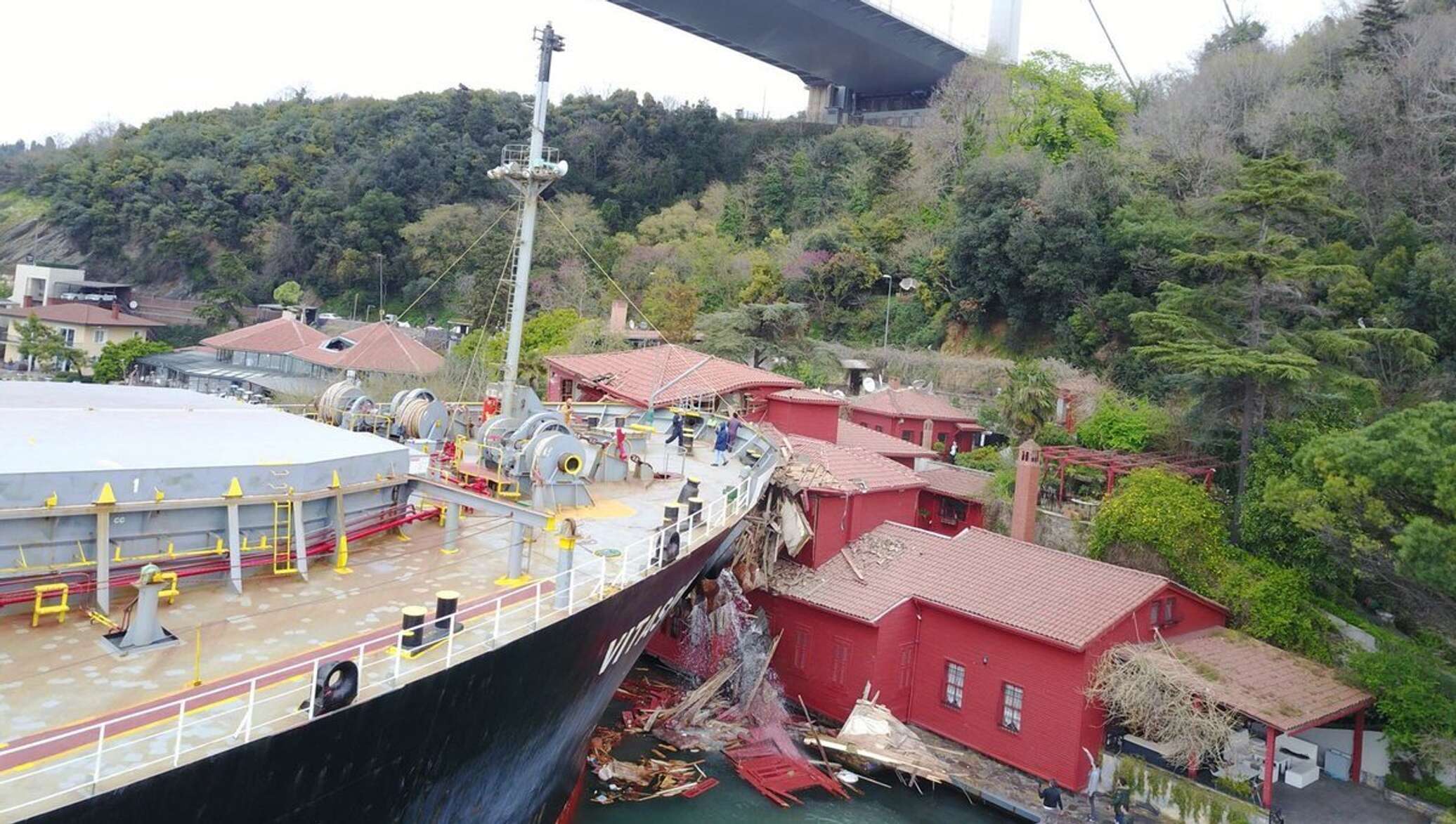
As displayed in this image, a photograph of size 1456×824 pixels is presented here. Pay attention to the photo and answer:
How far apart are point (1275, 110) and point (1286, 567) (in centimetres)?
2109

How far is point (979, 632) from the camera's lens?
61.2 feet

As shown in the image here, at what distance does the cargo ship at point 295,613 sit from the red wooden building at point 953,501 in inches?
534

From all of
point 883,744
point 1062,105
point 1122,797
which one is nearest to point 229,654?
point 883,744

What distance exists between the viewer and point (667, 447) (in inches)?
875

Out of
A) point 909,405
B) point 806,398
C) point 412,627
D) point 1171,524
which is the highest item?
point 806,398

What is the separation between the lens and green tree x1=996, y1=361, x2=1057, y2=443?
87.9 ft

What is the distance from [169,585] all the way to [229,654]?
968 mm

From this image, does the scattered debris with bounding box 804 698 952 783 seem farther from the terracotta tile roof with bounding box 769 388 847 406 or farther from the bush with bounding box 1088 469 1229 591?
the terracotta tile roof with bounding box 769 388 847 406

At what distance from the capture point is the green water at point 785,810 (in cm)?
1614

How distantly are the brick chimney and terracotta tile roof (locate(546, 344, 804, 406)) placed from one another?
7.31 meters

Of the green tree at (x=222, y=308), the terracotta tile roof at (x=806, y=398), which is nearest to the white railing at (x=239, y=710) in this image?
the terracotta tile roof at (x=806, y=398)

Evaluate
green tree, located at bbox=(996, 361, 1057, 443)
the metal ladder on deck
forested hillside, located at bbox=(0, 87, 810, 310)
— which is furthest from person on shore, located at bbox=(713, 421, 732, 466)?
forested hillside, located at bbox=(0, 87, 810, 310)

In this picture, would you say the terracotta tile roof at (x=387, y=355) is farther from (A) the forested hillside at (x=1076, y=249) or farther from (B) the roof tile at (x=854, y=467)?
(B) the roof tile at (x=854, y=467)

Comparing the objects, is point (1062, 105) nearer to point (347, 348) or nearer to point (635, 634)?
point (347, 348)
